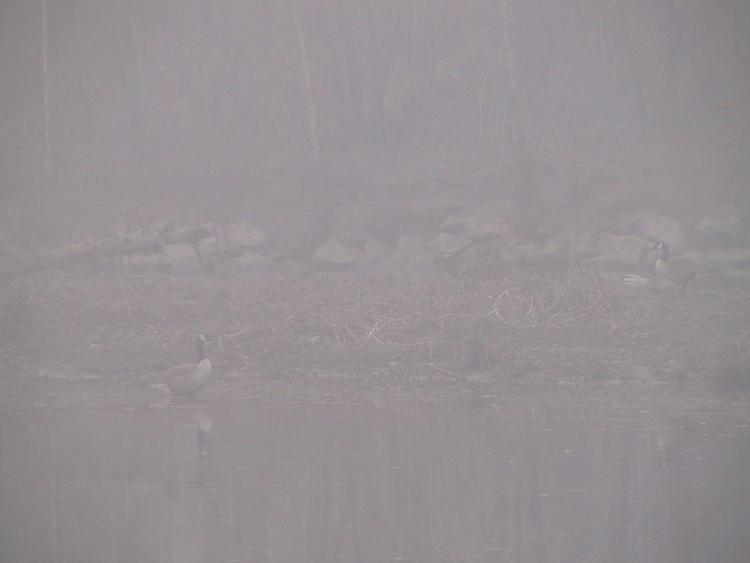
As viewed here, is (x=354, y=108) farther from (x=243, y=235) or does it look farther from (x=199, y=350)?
(x=199, y=350)

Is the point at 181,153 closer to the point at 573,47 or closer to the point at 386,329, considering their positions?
the point at 573,47

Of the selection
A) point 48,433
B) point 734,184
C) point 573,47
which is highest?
point 573,47

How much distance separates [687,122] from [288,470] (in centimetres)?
1891

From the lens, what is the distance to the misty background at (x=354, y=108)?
24359mm

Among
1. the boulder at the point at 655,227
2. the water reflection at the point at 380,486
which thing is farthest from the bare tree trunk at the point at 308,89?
the water reflection at the point at 380,486

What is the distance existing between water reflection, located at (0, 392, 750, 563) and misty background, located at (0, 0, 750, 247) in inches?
481

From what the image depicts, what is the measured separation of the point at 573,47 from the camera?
28.1m

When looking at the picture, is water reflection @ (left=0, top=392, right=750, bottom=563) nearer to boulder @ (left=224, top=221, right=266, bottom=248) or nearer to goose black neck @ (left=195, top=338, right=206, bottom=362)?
goose black neck @ (left=195, top=338, right=206, bottom=362)

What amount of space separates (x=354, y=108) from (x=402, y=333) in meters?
12.2

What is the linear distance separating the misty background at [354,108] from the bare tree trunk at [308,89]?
10 centimetres

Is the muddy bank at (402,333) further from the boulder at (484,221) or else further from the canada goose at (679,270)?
the boulder at (484,221)

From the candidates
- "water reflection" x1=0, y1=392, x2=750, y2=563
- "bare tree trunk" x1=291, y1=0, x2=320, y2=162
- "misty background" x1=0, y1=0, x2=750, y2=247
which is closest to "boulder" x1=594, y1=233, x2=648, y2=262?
"misty background" x1=0, y1=0, x2=750, y2=247

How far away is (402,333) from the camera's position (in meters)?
16.1

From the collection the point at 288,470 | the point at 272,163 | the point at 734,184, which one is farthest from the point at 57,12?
the point at 288,470
